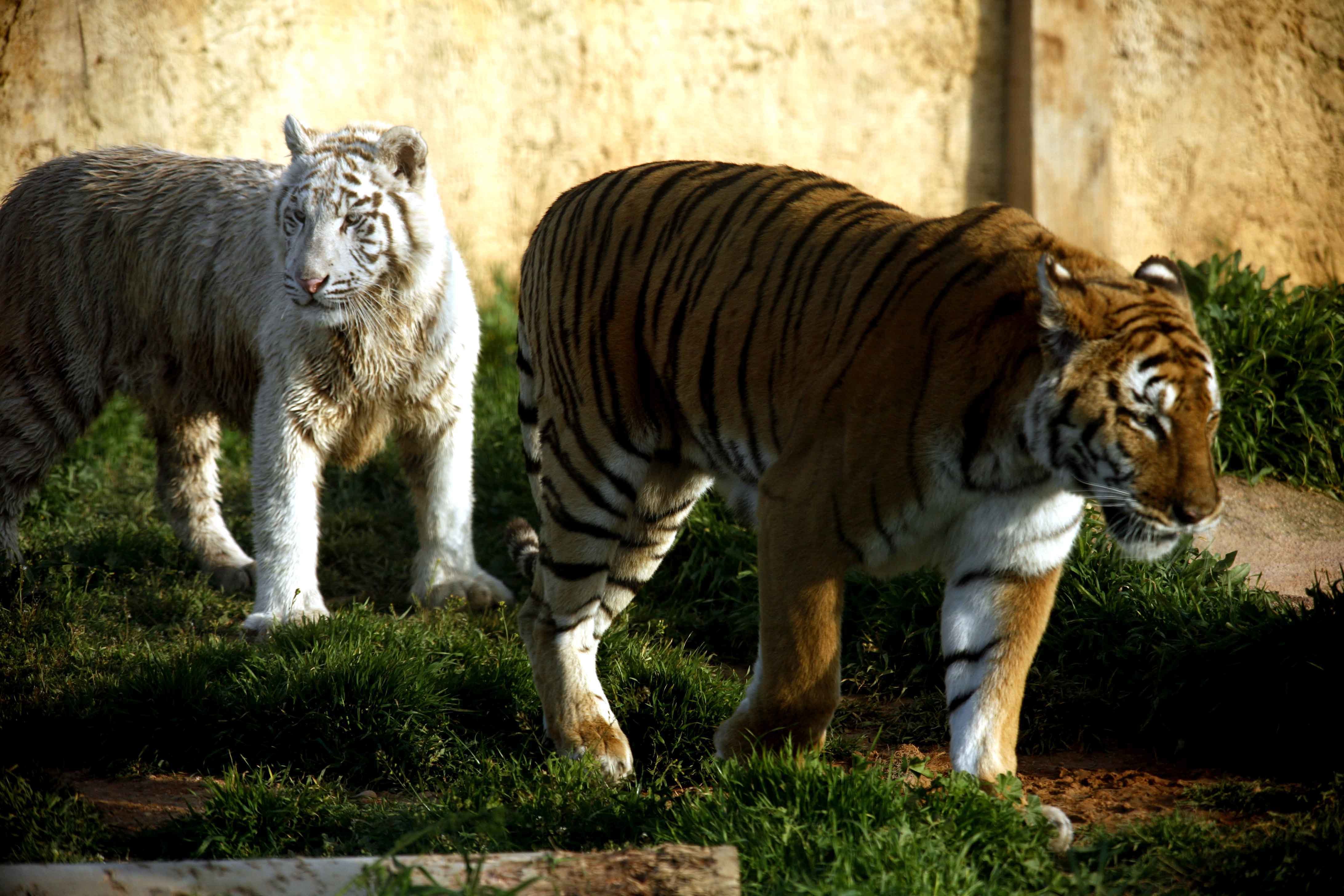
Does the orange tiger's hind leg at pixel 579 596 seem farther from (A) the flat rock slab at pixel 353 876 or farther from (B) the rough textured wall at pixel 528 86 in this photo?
(B) the rough textured wall at pixel 528 86

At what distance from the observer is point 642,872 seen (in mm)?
2240

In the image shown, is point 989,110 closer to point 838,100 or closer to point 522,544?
point 838,100

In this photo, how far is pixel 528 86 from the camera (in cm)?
695

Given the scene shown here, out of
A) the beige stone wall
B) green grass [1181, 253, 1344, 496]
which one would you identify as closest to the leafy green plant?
the beige stone wall

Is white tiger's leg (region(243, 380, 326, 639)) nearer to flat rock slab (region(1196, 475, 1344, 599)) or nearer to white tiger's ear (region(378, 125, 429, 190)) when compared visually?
white tiger's ear (region(378, 125, 429, 190))

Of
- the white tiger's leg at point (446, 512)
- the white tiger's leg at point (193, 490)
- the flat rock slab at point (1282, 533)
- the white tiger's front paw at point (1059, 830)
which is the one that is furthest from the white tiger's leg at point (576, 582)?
the flat rock slab at point (1282, 533)

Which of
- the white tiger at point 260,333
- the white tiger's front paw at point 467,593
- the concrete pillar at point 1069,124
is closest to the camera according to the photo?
the white tiger at point 260,333

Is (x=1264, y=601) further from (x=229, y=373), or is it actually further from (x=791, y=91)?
(x=791, y=91)

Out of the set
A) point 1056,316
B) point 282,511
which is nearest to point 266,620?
point 282,511

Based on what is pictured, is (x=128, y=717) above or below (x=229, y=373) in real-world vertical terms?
below

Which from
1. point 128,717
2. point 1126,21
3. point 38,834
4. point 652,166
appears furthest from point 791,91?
point 38,834

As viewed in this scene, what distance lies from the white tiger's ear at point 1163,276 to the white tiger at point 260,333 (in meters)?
2.64

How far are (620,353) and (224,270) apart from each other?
6.76 ft

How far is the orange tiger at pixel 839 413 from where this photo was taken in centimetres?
254
